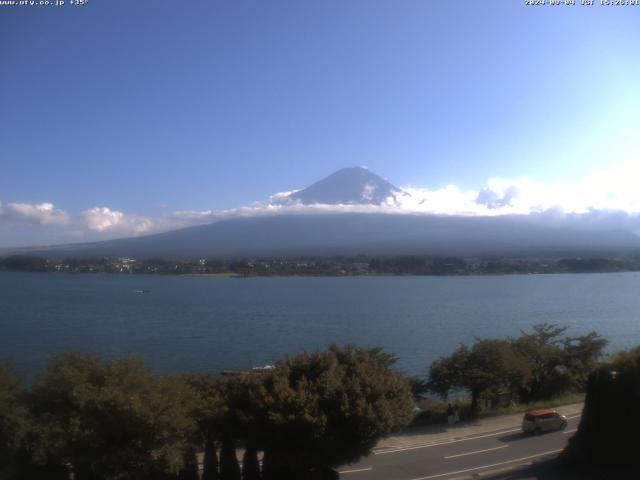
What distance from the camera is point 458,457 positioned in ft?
26.0

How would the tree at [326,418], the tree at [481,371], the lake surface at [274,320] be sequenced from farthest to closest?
1. the lake surface at [274,320]
2. the tree at [481,371]
3. the tree at [326,418]

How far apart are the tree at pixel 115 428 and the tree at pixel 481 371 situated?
23.9 ft

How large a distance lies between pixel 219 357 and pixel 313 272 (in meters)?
57.6

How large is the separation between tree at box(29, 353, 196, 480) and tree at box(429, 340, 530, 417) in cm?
729

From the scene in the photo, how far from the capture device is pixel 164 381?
6410mm

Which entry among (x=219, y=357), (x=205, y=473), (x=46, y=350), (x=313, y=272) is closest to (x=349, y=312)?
(x=219, y=357)

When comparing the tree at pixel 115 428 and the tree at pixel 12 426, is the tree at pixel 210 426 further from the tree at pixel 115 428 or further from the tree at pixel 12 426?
the tree at pixel 12 426

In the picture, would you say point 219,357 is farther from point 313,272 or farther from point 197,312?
point 313,272

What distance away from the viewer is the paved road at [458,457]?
725 cm

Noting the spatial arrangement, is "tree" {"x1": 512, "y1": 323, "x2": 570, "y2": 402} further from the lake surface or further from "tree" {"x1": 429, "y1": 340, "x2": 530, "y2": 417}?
the lake surface

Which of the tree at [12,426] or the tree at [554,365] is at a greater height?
the tree at [12,426]

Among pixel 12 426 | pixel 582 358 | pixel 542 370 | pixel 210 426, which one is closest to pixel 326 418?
pixel 210 426

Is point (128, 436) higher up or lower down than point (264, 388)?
lower down

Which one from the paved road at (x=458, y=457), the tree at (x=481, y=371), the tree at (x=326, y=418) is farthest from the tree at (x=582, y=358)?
the tree at (x=326, y=418)
